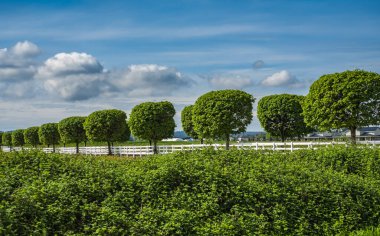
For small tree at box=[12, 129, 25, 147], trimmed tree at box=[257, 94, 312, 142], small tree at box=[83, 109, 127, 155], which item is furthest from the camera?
small tree at box=[12, 129, 25, 147]

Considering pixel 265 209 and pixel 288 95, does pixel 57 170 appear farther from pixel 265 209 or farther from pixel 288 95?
pixel 288 95

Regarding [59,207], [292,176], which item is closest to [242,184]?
[292,176]

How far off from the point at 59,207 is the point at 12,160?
151 inches

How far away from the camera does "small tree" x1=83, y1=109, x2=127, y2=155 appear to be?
217ft

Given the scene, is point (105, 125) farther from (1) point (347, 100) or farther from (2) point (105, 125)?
(1) point (347, 100)

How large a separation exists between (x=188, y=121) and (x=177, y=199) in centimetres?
5807

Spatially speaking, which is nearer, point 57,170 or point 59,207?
point 59,207

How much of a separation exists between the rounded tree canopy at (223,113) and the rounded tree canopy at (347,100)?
330 inches

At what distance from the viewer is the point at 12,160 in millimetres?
11914

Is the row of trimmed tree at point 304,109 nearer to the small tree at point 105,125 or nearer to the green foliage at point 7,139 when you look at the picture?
the small tree at point 105,125

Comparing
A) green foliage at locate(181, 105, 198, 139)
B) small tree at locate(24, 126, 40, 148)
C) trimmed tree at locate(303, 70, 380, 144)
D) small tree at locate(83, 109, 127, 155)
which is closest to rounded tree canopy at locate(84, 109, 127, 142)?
small tree at locate(83, 109, 127, 155)

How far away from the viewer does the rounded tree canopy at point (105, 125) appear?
217 ft

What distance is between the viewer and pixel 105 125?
6588 cm

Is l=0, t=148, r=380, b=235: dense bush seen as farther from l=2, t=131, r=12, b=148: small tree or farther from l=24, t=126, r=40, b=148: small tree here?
l=2, t=131, r=12, b=148: small tree
